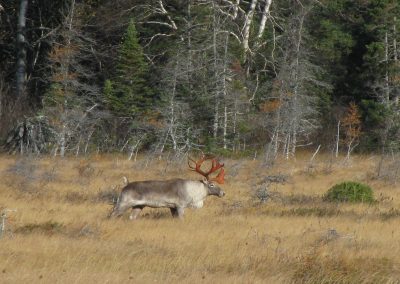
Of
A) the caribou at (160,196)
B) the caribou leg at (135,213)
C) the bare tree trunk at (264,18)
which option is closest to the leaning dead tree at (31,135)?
the bare tree trunk at (264,18)

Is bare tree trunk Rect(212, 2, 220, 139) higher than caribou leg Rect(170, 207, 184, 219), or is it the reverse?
bare tree trunk Rect(212, 2, 220, 139)

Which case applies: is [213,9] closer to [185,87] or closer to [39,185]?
[185,87]

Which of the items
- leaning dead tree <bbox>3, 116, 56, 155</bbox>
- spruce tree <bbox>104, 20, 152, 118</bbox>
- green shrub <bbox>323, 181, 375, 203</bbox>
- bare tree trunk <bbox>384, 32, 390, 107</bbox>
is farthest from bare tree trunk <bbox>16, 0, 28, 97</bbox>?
green shrub <bbox>323, 181, 375, 203</bbox>

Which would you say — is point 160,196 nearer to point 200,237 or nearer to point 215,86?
point 200,237

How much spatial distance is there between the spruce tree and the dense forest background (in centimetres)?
7

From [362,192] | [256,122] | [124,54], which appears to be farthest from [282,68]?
[362,192]

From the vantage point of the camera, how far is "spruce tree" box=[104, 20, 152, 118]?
36625 mm

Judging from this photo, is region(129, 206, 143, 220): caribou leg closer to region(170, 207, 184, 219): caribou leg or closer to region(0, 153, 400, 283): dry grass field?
region(0, 153, 400, 283): dry grass field

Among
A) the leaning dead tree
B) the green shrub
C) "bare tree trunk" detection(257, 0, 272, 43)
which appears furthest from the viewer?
"bare tree trunk" detection(257, 0, 272, 43)

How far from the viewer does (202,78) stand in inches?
1309

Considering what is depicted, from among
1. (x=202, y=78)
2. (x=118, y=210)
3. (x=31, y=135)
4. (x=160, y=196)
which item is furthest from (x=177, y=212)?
(x=202, y=78)

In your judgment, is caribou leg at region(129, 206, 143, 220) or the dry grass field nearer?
the dry grass field

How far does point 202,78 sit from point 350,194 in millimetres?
16067

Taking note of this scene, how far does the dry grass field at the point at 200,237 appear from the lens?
956 centimetres
